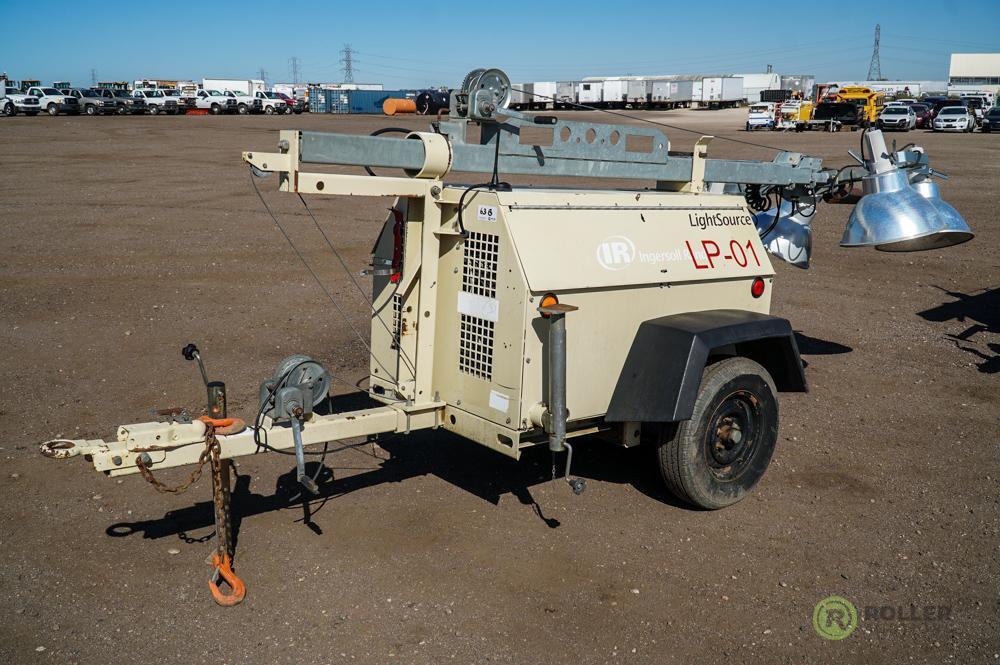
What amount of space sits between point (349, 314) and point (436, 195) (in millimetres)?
5501

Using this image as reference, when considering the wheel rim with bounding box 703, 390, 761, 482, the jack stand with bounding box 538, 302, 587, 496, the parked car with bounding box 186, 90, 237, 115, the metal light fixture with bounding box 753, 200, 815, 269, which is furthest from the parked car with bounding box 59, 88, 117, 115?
the jack stand with bounding box 538, 302, 587, 496

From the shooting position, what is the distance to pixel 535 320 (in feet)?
15.8

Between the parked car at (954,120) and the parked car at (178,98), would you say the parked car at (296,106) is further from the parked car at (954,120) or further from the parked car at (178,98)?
the parked car at (954,120)

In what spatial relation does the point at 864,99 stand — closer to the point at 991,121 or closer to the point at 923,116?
the point at 923,116

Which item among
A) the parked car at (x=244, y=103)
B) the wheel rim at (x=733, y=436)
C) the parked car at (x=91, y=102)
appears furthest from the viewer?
the parked car at (x=244, y=103)

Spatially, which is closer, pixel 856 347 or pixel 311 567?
pixel 311 567

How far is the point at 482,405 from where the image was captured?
5086 millimetres

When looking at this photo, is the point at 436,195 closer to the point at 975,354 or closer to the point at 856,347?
the point at 856,347

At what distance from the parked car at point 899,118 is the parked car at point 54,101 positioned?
42306 mm

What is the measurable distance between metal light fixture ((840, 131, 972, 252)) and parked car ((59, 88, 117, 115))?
49.0m

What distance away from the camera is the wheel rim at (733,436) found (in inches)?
219

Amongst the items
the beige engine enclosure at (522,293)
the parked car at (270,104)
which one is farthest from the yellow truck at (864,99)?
the beige engine enclosure at (522,293)

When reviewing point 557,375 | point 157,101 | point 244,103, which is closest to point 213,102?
point 244,103

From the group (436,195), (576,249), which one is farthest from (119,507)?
(576,249)
